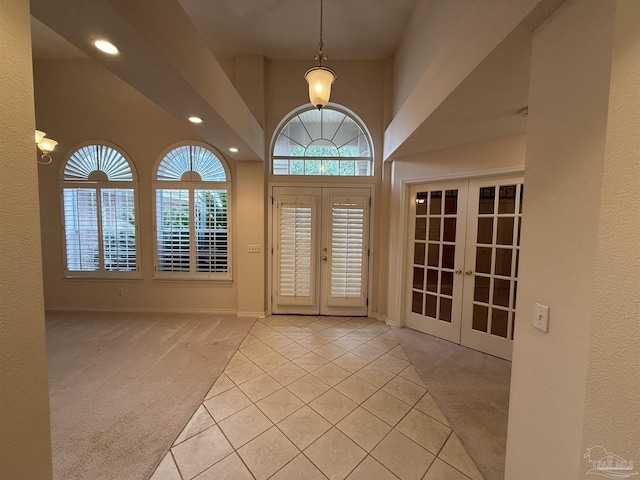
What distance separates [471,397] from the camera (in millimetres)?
2256

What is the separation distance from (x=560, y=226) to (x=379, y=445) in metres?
1.70

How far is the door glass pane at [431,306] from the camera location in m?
3.47

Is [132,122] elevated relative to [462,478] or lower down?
elevated

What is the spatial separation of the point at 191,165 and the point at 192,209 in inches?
27.1

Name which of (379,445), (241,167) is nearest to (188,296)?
(241,167)

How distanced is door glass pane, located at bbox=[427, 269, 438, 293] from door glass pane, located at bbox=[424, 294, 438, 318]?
100 mm

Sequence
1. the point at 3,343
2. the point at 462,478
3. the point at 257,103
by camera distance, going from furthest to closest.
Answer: the point at 257,103 → the point at 462,478 → the point at 3,343

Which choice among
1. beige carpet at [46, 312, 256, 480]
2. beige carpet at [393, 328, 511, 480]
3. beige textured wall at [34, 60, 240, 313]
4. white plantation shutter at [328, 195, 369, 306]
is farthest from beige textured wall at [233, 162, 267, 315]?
beige carpet at [393, 328, 511, 480]

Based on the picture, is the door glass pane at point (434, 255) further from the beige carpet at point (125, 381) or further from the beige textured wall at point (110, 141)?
the beige textured wall at point (110, 141)

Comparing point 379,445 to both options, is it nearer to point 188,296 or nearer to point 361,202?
point 361,202

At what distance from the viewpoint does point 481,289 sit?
3041mm

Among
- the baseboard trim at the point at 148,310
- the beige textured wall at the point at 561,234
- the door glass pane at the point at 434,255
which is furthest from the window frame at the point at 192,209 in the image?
the beige textured wall at the point at 561,234

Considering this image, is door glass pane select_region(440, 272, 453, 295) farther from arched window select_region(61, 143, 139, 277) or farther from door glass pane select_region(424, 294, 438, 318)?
arched window select_region(61, 143, 139, 277)

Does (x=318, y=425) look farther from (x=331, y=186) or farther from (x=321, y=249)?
(x=331, y=186)
